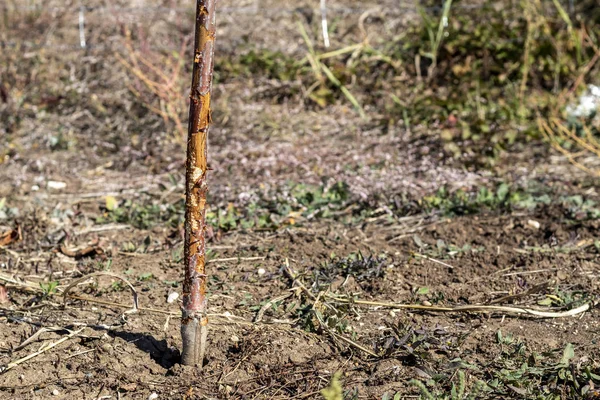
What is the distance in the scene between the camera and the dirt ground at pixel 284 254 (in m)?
2.60

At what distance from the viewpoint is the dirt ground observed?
2.60m

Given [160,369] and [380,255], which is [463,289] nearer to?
[380,255]

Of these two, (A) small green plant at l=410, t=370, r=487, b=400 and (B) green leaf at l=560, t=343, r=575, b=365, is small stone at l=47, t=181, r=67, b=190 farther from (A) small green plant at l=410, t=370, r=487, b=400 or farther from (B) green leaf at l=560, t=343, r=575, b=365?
(B) green leaf at l=560, t=343, r=575, b=365

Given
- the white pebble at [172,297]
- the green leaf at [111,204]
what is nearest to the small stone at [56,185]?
the green leaf at [111,204]

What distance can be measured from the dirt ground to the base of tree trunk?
0.15 feet

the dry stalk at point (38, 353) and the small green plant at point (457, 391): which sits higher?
the small green plant at point (457, 391)

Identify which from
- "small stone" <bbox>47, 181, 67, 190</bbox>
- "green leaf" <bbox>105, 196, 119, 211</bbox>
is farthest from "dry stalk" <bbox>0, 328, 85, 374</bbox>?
"small stone" <bbox>47, 181, 67, 190</bbox>

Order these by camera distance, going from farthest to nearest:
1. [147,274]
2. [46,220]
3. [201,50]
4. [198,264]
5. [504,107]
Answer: [504,107] < [46,220] < [147,274] < [198,264] < [201,50]

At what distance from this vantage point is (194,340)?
8.43ft

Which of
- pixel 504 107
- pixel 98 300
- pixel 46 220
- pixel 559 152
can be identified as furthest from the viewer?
pixel 504 107

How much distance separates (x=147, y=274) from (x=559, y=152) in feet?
10.5

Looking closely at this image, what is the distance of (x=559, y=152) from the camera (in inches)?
207

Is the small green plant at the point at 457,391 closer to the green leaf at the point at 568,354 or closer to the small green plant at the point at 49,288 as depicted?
the green leaf at the point at 568,354

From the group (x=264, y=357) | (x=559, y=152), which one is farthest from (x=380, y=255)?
(x=559, y=152)
